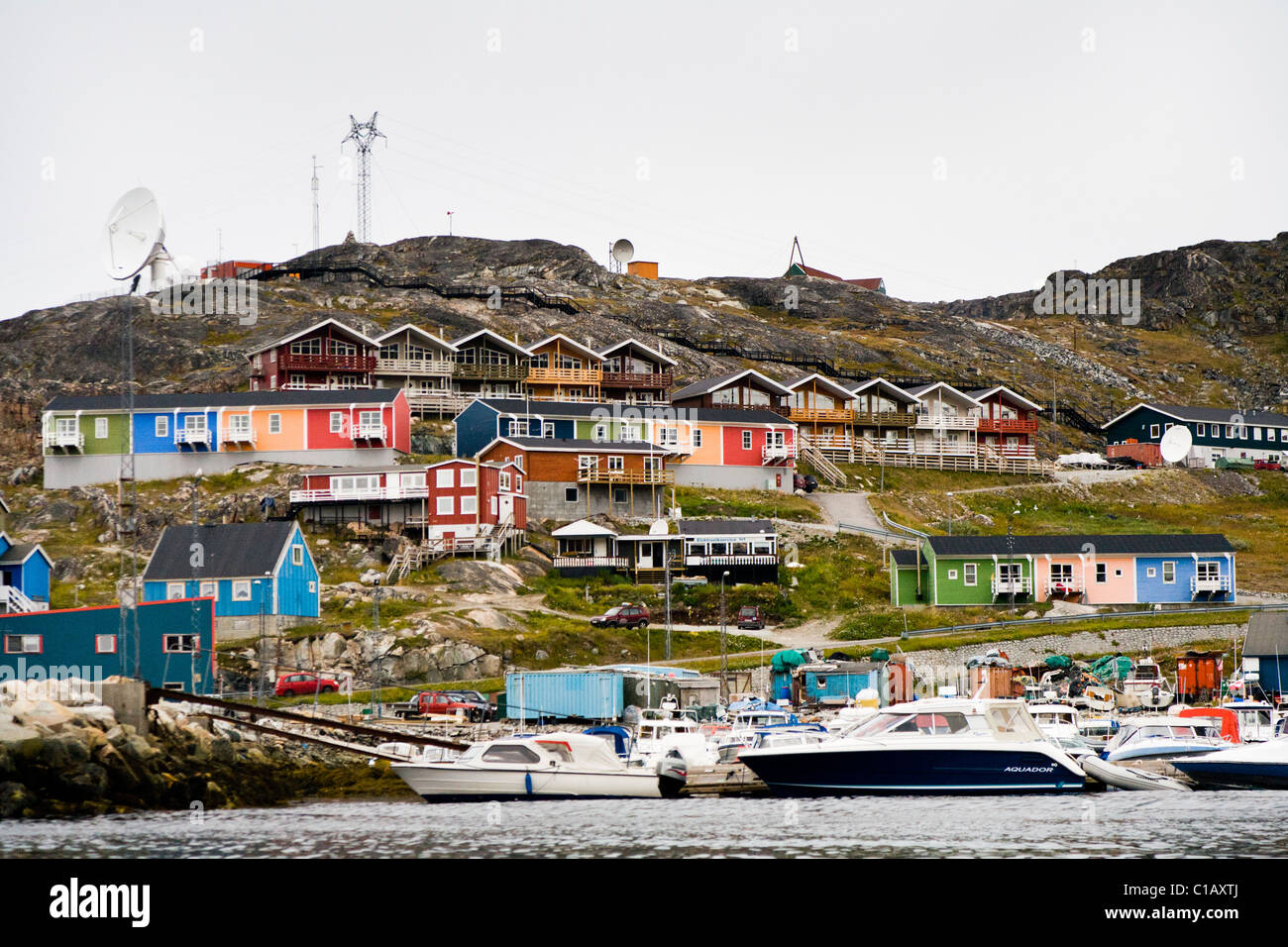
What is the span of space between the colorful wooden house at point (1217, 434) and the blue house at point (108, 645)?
250ft

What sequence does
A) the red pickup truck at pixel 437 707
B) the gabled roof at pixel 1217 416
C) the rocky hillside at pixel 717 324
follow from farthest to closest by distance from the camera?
the gabled roof at pixel 1217 416 → the rocky hillside at pixel 717 324 → the red pickup truck at pixel 437 707

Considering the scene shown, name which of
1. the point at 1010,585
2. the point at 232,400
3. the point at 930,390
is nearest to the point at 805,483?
the point at 930,390

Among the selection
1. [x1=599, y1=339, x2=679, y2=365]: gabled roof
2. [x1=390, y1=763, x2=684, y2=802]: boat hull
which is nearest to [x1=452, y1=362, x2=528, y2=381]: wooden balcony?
[x1=599, y1=339, x2=679, y2=365]: gabled roof

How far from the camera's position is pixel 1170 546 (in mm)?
70062

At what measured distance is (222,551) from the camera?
61.6 m

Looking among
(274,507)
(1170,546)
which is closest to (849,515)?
(1170,546)

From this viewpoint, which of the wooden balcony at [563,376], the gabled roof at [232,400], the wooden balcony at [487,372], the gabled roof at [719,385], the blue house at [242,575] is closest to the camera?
the blue house at [242,575]

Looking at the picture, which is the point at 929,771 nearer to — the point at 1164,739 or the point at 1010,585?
the point at 1164,739

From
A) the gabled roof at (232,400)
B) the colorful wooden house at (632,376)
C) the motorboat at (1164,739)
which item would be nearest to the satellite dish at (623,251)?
the colorful wooden house at (632,376)

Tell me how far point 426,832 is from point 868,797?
34.9ft

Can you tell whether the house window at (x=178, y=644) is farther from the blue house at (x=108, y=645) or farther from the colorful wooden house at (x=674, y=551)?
the colorful wooden house at (x=674, y=551)

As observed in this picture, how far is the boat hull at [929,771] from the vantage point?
107 feet

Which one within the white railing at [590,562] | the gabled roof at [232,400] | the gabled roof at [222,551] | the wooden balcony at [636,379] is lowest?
the white railing at [590,562]
